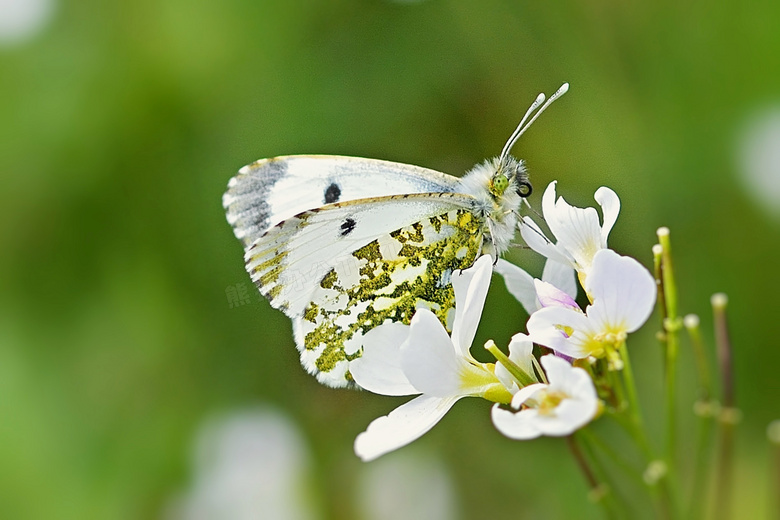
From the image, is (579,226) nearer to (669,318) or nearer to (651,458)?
(669,318)

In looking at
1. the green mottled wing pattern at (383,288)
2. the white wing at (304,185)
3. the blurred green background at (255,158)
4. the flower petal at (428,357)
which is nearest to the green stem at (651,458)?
the flower petal at (428,357)

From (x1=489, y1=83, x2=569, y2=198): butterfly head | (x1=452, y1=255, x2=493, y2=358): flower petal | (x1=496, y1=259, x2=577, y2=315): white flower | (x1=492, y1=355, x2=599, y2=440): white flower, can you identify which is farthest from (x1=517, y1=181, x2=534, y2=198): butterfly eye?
(x1=492, y1=355, x2=599, y2=440): white flower

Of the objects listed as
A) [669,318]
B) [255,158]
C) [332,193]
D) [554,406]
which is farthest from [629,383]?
[255,158]

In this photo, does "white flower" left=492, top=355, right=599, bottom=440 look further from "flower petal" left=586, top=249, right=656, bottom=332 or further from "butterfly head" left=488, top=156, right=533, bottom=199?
"butterfly head" left=488, top=156, right=533, bottom=199

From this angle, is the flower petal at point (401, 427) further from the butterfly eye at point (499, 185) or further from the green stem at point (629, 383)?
the butterfly eye at point (499, 185)

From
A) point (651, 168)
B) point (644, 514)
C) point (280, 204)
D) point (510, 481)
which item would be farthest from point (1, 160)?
point (644, 514)
